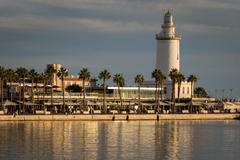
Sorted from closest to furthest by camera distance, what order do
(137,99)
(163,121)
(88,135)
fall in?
1. (88,135)
2. (163,121)
3. (137,99)

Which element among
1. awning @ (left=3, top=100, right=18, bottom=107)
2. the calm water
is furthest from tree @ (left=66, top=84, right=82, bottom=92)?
the calm water

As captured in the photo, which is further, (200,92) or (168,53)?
(200,92)

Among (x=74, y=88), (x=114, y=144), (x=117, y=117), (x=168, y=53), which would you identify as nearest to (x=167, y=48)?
(x=168, y=53)

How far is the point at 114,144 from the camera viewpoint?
7744 centimetres

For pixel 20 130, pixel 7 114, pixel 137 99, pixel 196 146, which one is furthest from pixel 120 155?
pixel 137 99

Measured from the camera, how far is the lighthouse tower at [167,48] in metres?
163

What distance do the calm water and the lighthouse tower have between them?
59.6 metres

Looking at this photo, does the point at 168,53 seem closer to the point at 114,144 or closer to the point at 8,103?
the point at 8,103

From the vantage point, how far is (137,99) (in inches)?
6309

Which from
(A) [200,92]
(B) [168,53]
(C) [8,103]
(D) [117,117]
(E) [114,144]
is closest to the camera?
(E) [114,144]

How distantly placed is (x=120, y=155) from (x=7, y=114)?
62.0 m

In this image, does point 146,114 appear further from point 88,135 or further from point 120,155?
point 120,155

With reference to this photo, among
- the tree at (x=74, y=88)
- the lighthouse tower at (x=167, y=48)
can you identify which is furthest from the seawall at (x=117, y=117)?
the tree at (x=74, y=88)

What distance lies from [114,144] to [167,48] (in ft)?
290
